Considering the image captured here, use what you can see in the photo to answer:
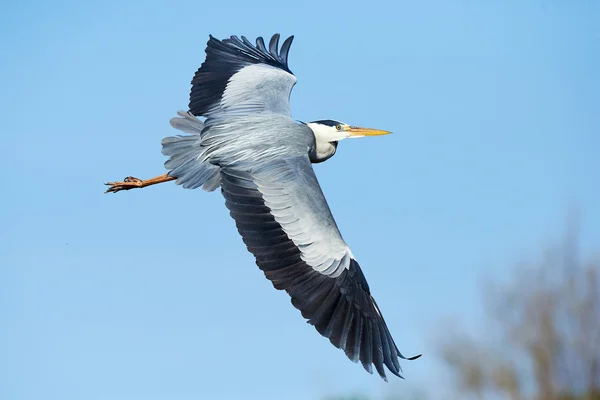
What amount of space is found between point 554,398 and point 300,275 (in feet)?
13.4

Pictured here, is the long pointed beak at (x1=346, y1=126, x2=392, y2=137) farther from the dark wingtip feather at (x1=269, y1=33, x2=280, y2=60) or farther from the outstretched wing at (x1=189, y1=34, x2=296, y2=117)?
the dark wingtip feather at (x1=269, y1=33, x2=280, y2=60)

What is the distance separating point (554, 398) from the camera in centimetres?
1237

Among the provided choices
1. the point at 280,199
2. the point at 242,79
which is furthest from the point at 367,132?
the point at 280,199

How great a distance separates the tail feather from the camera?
10.7 m

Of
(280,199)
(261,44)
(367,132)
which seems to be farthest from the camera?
(261,44)

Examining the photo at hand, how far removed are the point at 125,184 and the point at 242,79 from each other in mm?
1558

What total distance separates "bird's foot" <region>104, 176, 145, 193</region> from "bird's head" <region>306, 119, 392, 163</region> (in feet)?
5.67

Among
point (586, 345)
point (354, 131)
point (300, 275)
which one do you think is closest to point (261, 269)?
point (300, 275)

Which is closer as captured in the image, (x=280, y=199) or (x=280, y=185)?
(x=280, y=199)

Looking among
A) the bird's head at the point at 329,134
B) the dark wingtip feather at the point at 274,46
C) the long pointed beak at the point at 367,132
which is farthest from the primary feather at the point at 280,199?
the dark wingtip feather at the point at 274,46

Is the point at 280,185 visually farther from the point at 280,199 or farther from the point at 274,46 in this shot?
the point at 274,46

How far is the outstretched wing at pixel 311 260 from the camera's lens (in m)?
9.37

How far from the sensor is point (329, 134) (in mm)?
11609

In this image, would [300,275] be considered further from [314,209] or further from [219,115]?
[219,115]
